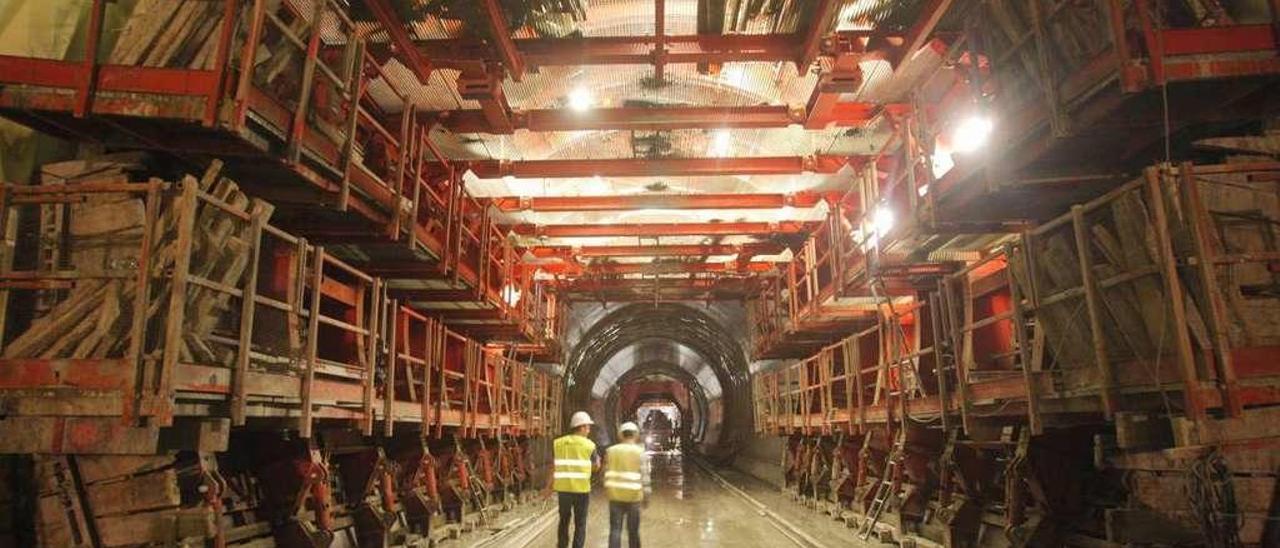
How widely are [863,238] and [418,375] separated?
6172 mm

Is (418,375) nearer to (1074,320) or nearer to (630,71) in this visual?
(630,71)

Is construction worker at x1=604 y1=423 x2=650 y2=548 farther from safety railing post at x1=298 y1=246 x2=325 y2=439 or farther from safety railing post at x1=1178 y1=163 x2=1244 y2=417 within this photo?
safety railing post at x1=1178 y1=163 x2=1244 y2=417

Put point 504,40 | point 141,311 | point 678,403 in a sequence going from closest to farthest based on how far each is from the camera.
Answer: point 141,311, point 504,40, point 678,403

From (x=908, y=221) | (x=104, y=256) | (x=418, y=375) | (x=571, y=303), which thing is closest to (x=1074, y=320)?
(x=908, y=221)

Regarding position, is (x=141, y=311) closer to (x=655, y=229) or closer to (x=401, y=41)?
(x=401, y=41)

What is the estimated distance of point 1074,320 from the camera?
4699 mm

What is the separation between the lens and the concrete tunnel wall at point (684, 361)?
1961 cm

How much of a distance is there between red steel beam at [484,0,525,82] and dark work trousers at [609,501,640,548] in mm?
4419

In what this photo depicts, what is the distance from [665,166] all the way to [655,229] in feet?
10.4

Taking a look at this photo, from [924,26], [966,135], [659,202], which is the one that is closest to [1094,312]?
[924,26]

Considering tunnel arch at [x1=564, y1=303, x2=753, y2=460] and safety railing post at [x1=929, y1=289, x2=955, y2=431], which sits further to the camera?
tunnel arch at [x1=564, y1=303, x2=753, y2=460]

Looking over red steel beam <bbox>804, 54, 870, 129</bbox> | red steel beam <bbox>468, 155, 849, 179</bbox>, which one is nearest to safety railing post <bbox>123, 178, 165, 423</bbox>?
red steel beam <bbox>804, 54, 870, 129</bbox>

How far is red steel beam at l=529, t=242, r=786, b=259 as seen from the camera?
1427 centimetres

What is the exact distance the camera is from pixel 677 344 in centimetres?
2730
